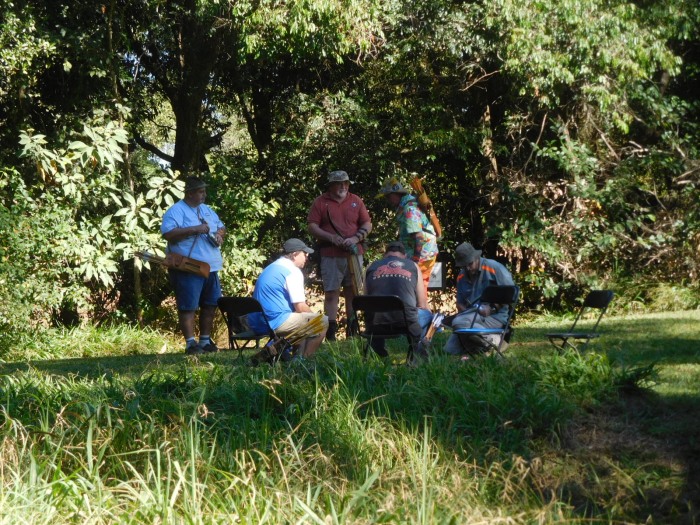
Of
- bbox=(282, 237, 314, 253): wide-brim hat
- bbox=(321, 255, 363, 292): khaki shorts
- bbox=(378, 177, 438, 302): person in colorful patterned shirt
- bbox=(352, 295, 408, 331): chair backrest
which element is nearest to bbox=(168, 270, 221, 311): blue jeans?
bbox=(321, 255, 363, 292): khaki shorts

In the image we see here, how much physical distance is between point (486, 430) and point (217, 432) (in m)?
1.76

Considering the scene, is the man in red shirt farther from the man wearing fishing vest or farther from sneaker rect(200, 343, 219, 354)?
the man wearing fishing vest

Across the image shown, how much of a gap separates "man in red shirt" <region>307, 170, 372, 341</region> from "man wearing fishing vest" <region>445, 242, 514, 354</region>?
81.7 inches

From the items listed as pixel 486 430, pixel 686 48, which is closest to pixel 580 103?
pixel 686 48

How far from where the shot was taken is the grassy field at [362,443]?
5645 mm

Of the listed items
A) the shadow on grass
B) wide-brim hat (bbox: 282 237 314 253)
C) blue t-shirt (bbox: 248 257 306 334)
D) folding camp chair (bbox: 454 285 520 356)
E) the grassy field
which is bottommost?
the grassy field

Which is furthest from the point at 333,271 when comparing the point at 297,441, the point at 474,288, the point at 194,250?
the point at 297,441

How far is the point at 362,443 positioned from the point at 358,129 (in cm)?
1069

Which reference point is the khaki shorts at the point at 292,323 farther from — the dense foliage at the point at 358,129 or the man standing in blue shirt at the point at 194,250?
the dense foliage at the point at 358,129

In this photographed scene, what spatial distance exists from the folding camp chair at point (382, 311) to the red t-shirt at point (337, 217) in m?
2.64

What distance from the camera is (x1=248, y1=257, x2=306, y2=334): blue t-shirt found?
31.7ft

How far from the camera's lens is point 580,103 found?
15695 millimetres

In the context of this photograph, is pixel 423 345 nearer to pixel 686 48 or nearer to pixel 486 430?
pixel 486 430

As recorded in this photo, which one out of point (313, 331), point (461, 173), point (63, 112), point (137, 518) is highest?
point (63, 112)
